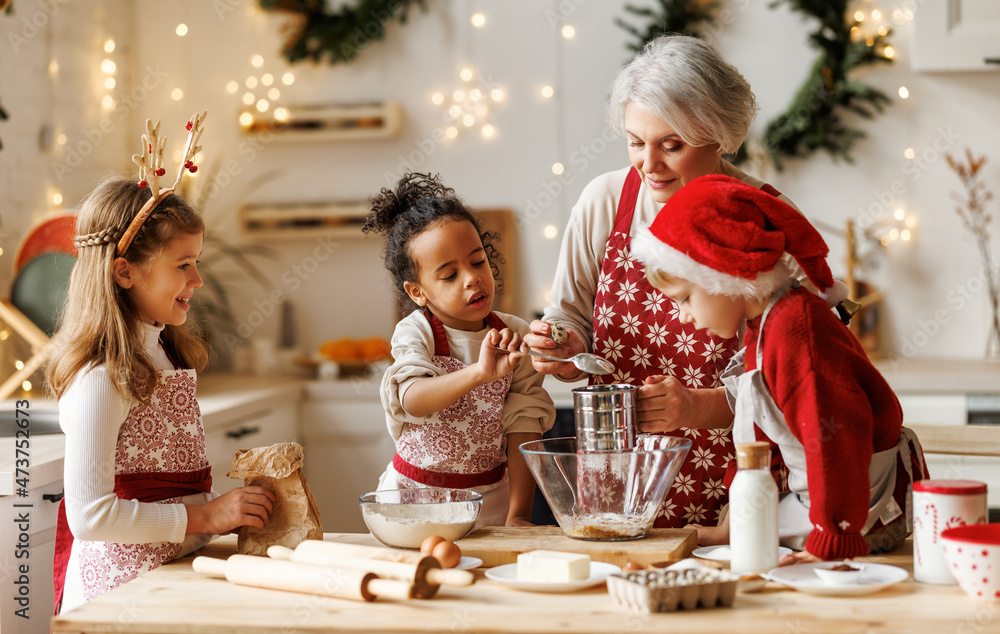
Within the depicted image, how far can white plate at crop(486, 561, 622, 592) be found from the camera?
3.50ft

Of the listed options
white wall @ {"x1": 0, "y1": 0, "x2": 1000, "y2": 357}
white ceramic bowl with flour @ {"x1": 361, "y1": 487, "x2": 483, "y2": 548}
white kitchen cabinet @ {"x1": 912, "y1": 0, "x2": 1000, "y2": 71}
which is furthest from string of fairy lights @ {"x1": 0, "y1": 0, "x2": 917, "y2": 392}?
white ceramic bowl with flour @ {"x1": 361, "y1": 487, "x2": 483, "y2": 548}

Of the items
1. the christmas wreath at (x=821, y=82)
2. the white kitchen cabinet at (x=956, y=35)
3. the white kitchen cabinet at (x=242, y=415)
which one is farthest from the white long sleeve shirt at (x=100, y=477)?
the white kitchen cabinet at (x=956, y=35)

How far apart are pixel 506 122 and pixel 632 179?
69.6 inches

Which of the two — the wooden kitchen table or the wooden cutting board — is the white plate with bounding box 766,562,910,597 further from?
the wooden cutting board

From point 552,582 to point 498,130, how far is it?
8.03 feet

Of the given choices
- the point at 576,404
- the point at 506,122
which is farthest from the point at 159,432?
the point at 506,122

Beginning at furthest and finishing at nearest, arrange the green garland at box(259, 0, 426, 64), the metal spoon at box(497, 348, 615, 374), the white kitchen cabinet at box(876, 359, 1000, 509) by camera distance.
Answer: the green garland at box(259, 0, 426, 64) < the white kitchen cabinet at box(876, 359, 1000, 509) < the metal spoon at box(497, 348, 615, 374)

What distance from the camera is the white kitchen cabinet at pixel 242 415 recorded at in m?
2.44

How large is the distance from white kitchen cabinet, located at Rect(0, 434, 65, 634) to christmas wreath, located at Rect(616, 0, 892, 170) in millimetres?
2287

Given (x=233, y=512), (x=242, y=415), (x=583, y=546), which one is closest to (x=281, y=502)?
(x=233, y=512)

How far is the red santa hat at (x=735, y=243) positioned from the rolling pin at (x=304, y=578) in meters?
0.51

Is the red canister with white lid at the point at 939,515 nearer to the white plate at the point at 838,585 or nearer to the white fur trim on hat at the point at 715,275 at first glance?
the white plate at the point at 838,585

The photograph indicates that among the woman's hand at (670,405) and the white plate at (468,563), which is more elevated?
the woman's hand at (670,405)

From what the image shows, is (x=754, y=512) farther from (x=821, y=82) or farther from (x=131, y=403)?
(x=821, y=82)
